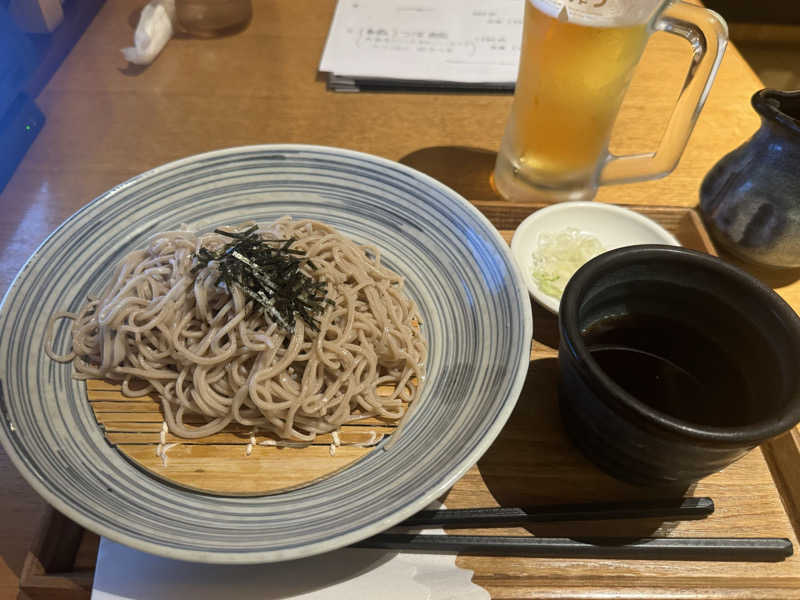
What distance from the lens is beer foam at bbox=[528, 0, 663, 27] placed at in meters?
1.37

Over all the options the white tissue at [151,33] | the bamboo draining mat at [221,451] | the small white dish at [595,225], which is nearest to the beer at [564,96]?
the small white dish at [595,225]

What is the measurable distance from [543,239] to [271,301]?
83 cm

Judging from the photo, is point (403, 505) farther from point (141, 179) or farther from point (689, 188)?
point (689, 188)

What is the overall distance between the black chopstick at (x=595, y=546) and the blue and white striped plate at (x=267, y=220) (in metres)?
0.13

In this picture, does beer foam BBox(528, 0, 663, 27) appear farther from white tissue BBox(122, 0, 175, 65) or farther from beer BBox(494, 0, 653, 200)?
white tissue BBox(122, 0, 175, 65)

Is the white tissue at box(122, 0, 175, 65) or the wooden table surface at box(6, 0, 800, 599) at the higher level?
the white tissue at box(122, 0, 175, 65)

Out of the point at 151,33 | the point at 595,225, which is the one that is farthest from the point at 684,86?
the point at 151,33

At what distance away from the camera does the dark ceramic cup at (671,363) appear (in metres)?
0.93

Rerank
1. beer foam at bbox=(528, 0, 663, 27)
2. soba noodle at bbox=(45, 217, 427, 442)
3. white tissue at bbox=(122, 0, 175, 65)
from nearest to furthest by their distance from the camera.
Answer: soba noodle at bbox=(45, 217, 427, 442)
beer foam at bbox=(528, 0, 663, 27)
white tissue at bbox=(122, 0, 175, 65)

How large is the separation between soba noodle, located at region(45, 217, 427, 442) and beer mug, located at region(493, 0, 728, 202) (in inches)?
29.0

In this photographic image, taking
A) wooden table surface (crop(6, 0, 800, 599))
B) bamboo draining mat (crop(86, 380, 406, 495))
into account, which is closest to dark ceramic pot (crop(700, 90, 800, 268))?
wooden table surface (crop(6, 0, 800, 599))

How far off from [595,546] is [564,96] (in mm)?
1146

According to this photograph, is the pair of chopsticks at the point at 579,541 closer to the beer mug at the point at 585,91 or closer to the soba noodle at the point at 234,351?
the soba noodle at the point at 234,351

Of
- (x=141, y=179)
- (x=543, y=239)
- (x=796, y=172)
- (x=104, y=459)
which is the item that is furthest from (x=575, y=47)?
(x=104, y=459)
